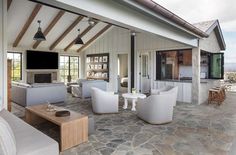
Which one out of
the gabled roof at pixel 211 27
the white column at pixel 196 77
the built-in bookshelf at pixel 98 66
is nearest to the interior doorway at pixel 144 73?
the white column at pixel 196 77

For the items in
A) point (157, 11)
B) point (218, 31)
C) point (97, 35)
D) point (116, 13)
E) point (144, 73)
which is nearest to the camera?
point (116, 13)

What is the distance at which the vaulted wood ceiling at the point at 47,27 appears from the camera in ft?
21.4

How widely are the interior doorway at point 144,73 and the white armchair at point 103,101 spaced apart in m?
3.67

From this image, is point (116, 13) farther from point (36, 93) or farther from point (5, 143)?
point (36, 93)

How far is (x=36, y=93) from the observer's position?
5785 millimetres

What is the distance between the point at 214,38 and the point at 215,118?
5035 millimetres

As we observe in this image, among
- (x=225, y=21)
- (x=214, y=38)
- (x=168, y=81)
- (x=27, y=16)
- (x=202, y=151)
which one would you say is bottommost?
(x=202, y=151)

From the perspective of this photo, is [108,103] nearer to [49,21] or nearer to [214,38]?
[49,21]

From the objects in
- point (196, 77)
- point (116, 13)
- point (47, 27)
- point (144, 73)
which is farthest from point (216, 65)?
point (47, 27)

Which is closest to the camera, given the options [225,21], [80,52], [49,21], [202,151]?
[202,151]

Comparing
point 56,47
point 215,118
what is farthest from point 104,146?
point 56,47

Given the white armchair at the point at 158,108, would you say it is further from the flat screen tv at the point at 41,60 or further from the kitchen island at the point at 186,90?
the flat screen tv at the point at 41,60

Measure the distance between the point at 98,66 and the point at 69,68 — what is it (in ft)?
6.68

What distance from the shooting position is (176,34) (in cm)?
484
